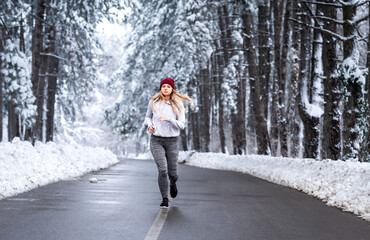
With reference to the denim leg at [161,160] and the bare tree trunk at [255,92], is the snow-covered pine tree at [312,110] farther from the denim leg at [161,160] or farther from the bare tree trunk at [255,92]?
the denim leg at [161,160]

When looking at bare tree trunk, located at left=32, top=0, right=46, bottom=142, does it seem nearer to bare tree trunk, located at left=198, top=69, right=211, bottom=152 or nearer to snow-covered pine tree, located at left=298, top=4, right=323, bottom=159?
snow-covered pine tree, located at left=298, top=4, right=323, bottom=159

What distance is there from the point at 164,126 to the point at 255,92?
60.1 feet

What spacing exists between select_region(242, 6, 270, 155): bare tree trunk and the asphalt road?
568 inches

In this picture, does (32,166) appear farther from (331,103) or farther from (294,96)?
(294,96)

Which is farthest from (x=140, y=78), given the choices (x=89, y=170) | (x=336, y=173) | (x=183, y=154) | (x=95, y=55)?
(x=336, y=173)

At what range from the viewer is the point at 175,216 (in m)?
8.52

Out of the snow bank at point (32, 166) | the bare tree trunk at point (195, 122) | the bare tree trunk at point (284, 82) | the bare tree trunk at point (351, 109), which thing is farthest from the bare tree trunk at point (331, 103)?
the bare tree trunk at point (195, 122)

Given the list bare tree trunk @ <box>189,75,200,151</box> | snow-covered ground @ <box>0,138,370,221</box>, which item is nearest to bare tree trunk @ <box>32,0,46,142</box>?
snow-covered ground @ <box>0,138,370,221</box>

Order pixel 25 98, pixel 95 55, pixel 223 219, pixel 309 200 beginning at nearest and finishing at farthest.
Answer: pixel 223 219, pixel 309 200, pixel 25 98, pixel 95 55

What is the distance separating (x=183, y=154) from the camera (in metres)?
42.3

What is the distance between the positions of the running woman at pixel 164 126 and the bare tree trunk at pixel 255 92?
1766 centimetres

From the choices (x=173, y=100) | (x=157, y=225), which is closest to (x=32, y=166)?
(x=173, y=100)

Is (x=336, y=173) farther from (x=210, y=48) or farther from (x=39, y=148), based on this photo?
(x=210, y=48)

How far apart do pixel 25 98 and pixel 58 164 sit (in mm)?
8238
